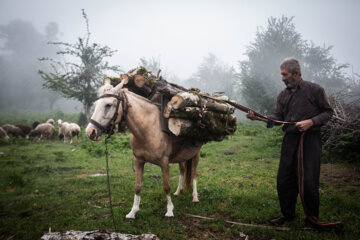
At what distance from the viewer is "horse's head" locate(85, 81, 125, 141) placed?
11.3 ft

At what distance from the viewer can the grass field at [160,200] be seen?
3.96 metres

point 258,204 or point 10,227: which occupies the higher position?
point 258,204

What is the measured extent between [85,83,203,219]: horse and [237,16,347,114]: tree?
65.4 ft

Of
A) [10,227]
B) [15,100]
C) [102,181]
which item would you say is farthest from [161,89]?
[15,100]

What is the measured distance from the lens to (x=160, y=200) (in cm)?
538

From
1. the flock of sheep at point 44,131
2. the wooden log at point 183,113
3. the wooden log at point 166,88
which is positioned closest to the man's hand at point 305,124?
the wooden log at point 183,113

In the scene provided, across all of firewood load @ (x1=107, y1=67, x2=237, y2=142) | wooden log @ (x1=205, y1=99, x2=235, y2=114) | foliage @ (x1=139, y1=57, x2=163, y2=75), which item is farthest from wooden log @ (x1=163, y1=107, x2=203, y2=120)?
foliage @ (x1=139, y1=57, x2=163, y2=75)

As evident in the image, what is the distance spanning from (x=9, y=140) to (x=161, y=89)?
15400mm

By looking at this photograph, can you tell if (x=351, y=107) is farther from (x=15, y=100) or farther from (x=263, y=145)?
(x=15, y=100)

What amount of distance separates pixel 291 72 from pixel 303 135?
3.72ft

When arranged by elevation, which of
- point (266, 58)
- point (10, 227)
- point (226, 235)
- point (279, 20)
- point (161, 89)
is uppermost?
point (279, 20)

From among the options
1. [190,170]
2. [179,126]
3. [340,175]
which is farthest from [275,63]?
[179,126]

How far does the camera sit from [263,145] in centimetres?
1204

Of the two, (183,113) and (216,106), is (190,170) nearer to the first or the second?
(216,106)
